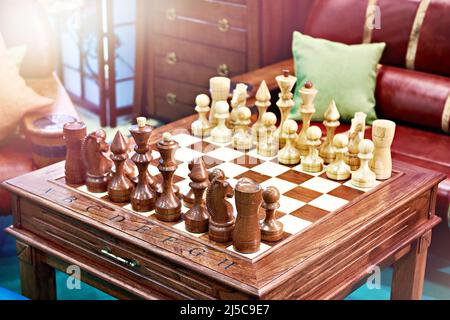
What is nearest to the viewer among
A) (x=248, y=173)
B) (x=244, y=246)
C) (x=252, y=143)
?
(x=244, y=246)

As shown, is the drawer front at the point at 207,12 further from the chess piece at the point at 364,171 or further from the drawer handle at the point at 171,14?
the chess piece at the point at 364,171

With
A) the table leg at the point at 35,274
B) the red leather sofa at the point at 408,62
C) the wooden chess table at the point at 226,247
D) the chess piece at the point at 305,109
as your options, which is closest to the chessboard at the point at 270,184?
the wooden chess table at the point at 226,247

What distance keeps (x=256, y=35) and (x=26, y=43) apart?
1.18 metres

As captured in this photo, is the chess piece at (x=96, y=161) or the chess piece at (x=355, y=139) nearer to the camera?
the chess piece at (x=96, y=161)

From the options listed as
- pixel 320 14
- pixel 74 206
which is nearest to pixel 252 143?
pixel 74 206

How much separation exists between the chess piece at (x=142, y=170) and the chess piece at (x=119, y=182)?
4cm

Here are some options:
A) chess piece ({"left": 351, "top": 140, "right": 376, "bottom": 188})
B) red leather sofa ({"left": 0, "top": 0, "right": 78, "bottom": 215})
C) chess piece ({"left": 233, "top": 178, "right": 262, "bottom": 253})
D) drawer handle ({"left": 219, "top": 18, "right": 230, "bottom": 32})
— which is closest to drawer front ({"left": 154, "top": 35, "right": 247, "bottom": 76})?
drawer handle ({"left": 219, "top": 18, "right": 230, "bottom": 32})

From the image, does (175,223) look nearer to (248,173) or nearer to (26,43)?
(248,173)

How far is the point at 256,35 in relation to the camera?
13.1ft

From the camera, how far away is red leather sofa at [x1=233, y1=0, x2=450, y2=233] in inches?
131

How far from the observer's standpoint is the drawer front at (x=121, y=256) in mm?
2025

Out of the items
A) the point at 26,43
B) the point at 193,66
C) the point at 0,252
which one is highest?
the point at 26,43

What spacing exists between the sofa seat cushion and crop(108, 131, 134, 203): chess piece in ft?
2.76

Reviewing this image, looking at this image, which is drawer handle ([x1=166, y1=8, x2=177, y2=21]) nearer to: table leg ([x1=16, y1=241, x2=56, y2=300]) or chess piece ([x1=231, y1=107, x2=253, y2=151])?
chess piece ([x1=231, y1=107, x2=253, y2=151])
